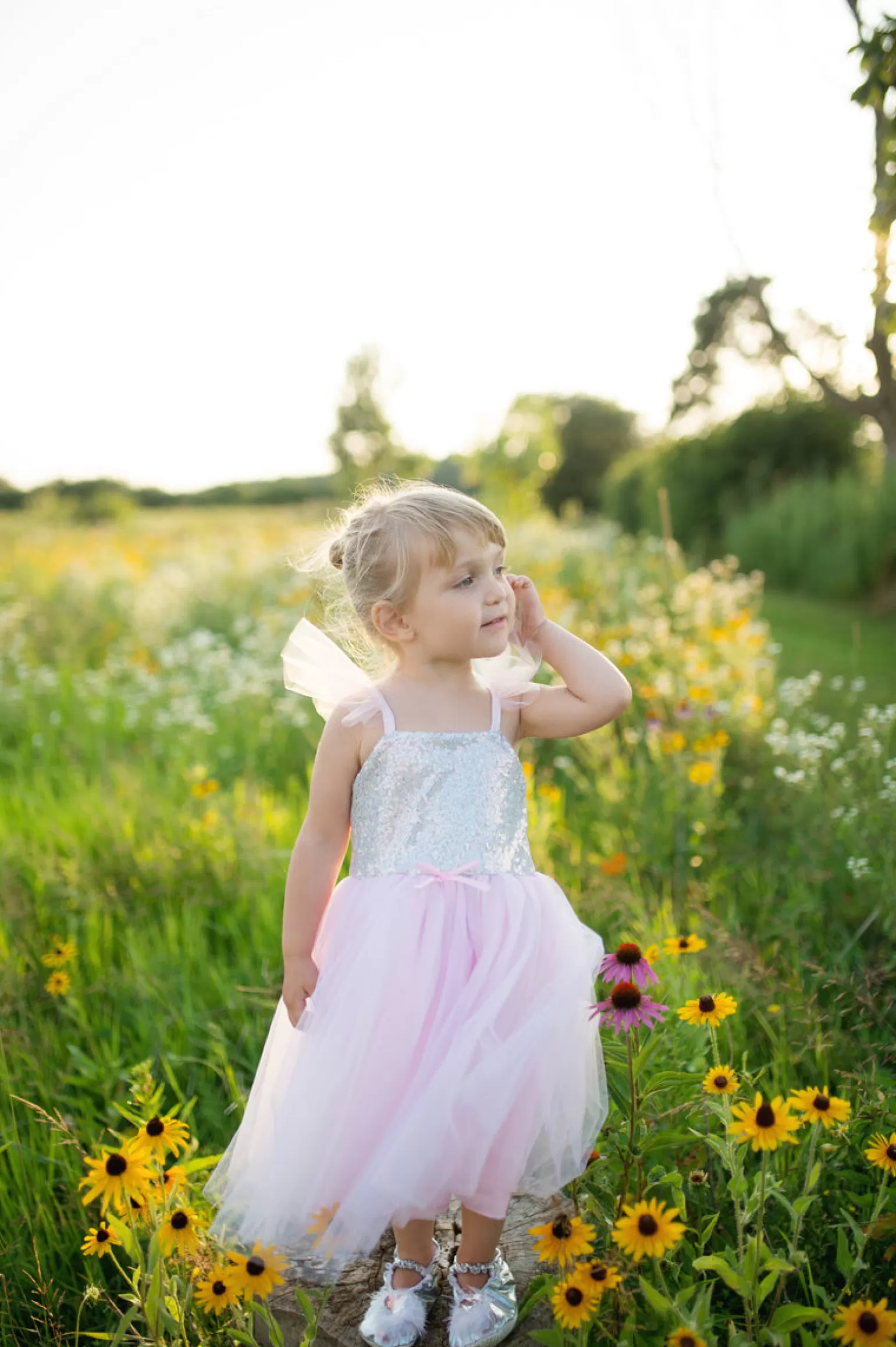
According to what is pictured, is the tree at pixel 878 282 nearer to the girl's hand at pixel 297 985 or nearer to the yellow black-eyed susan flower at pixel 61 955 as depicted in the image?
the girl's hand at pixel 297 985

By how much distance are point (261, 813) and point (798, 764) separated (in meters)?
1.99

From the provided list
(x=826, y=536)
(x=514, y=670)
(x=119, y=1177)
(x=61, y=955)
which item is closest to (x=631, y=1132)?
(x=119, y=1177)

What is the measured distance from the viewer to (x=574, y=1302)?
4.31 ft

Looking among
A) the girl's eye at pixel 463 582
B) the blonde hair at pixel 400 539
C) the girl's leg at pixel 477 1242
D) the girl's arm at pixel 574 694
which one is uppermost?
the blonde hair at pixel 400 539

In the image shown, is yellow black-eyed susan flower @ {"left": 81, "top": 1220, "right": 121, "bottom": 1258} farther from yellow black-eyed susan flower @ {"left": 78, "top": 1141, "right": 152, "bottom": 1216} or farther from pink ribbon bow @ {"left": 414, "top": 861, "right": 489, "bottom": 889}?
pink ribbon bow @ {"left": 414, "top": 861, "right": 489, "bottom": 889}

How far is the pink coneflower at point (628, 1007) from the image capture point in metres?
1.43

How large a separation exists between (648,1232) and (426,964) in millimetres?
552

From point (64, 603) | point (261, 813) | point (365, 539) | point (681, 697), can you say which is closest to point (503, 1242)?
point (365, 539)

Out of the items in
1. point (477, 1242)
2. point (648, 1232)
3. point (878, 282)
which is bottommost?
point (477, 1242)

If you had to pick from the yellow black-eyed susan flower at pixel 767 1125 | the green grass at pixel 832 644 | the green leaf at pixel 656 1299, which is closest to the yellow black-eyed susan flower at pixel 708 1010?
the yellow black-eyed susan flower at pixel 767 1125

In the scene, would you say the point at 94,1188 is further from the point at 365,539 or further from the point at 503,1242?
the point at 365,539

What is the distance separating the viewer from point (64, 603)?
319 inches

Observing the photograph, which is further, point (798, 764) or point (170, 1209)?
point (798, 764)

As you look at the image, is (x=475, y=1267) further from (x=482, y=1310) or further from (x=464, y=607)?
(x=464, y=607)
